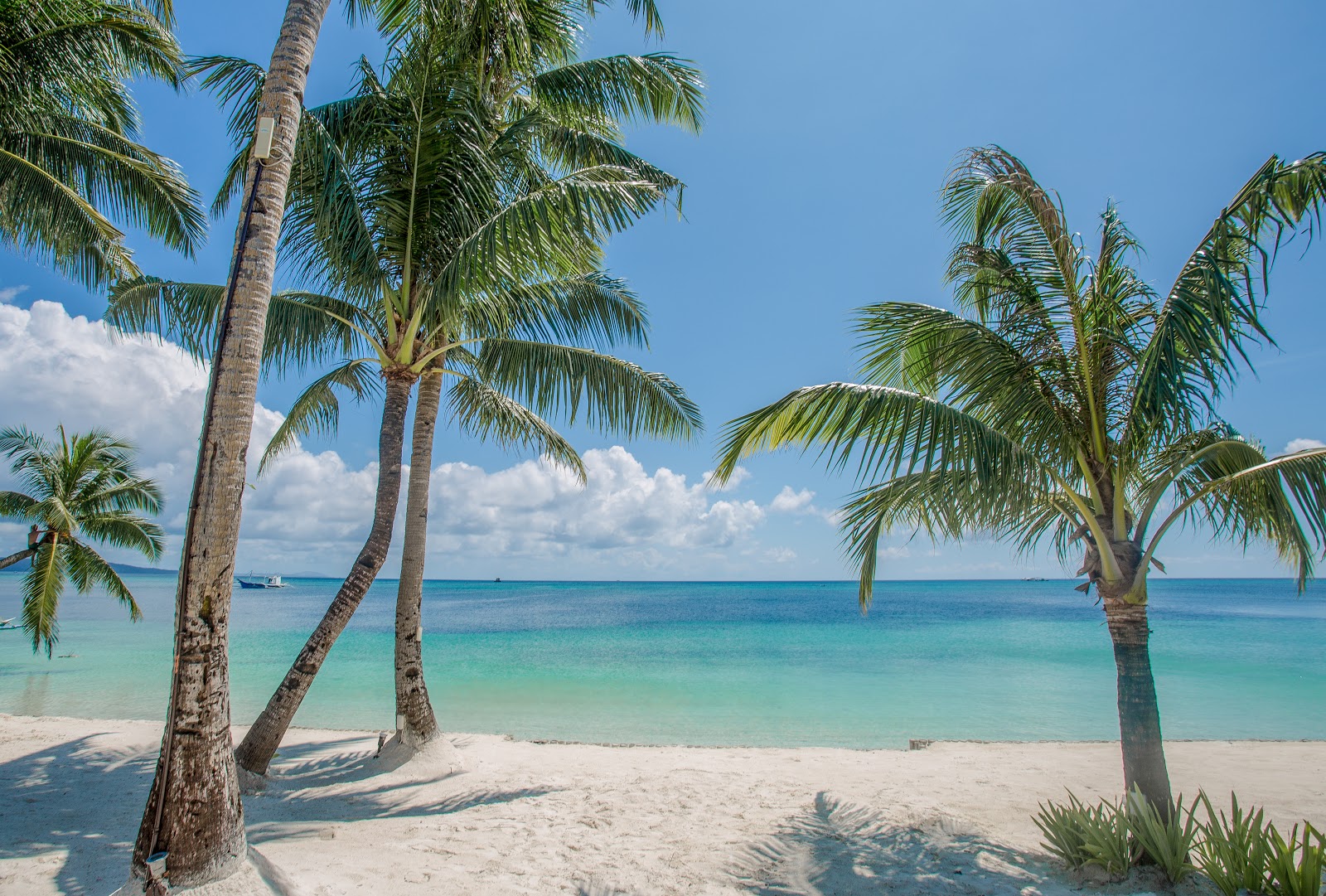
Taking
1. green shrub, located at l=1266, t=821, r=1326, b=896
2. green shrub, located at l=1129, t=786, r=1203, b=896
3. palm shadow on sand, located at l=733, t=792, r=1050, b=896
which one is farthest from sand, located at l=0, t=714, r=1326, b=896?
green shrub, located at l=1266, t=821, r=1326, b=896

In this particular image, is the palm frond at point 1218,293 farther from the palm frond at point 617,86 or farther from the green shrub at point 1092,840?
the palm frond at point 617,86

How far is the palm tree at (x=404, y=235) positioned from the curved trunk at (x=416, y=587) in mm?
421

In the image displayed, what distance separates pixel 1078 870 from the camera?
4.11 meters

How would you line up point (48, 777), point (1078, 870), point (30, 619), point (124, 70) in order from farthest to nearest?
1. point (30, 619)
2. point (124, 70)
3. point (48, 777)
4. point (1078, 870)

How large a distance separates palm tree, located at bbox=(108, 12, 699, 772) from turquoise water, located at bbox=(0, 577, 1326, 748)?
5958 mm

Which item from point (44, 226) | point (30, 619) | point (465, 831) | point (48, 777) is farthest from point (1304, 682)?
point (30, 619)

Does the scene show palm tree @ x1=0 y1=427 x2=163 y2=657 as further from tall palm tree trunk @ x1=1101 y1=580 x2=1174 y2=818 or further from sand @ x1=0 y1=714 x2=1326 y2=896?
tall palm tree trunk @ x1=1101 y1=580 x2=1174 y2=818

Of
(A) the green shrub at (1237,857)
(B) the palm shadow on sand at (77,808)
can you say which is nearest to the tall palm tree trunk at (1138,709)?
(A) the green shrub at (1237,857)

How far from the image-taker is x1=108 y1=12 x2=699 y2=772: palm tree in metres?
5.46

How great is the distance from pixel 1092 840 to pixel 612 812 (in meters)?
3.44

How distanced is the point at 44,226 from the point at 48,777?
554 centimetres

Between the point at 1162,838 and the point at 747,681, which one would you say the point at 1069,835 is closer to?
the point at 1162,838

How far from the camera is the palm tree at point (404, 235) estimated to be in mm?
5461

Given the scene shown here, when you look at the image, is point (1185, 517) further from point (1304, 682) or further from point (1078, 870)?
point (1304, 682)
